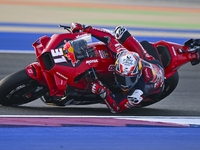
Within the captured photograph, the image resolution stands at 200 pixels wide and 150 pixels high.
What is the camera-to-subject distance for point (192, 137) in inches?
163

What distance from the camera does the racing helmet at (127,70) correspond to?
413 centimetres

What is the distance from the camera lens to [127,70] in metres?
4.12

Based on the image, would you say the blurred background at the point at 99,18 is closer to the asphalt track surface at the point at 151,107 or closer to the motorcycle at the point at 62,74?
the asphalt track surface at the point at 151,107

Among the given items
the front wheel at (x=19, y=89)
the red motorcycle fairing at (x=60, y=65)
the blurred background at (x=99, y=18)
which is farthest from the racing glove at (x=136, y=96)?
the blurred background at (x=99, y=18)

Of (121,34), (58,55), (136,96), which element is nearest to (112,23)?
(121,34)

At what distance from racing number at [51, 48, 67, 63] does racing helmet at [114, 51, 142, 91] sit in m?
0.68

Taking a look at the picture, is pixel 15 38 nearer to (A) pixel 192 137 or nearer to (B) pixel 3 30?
(B) pixel 3 30

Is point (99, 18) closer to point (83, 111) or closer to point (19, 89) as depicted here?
point (83, 111)

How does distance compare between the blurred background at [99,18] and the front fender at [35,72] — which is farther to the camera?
the blurred background at [99,18]

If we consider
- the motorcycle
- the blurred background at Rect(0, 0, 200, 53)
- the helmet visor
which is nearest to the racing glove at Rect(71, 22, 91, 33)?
the motorcycle

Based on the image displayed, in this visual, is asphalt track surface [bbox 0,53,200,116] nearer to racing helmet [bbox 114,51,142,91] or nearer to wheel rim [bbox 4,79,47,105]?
wheel rim [bbox 4,79,47,105]

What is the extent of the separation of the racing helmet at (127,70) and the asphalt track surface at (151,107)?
0.64 meters

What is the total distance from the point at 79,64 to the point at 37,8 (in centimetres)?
1040

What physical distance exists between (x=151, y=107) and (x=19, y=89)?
2.16 meters
